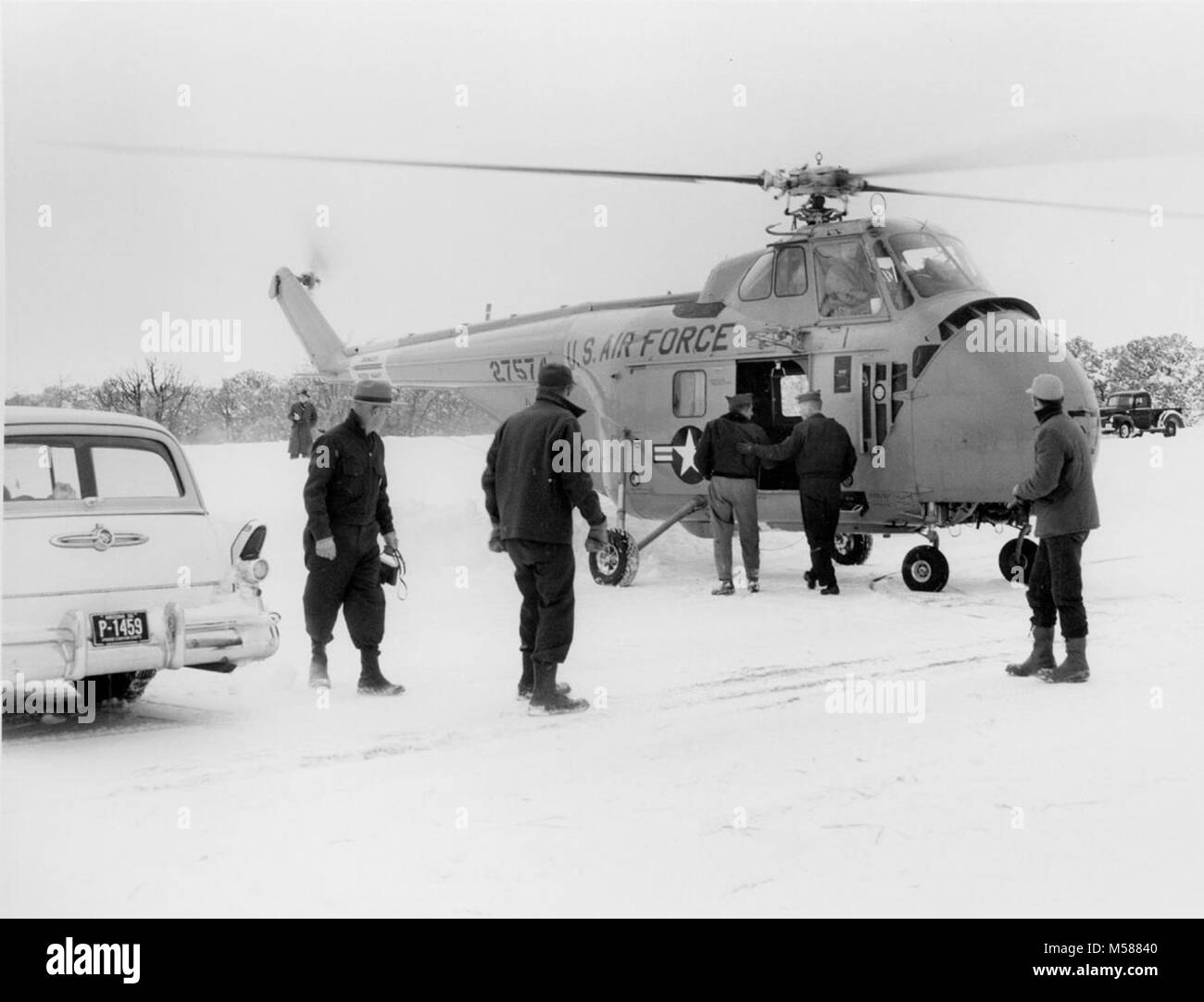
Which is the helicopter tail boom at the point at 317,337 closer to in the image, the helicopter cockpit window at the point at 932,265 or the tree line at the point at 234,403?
the tree line at the point at 234,403

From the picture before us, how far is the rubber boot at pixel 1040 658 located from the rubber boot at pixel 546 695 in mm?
2630

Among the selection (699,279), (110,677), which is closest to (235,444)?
(699,279)

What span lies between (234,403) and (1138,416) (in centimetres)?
1769

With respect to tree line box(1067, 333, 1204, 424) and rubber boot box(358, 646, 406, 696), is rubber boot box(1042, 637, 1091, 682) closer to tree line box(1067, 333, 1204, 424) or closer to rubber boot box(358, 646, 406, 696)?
rubber boot box(358, 646, 406, 696)

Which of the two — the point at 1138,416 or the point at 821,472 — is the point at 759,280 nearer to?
the point at 821,472

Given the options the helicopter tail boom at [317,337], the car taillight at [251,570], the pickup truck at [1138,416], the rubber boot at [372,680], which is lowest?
the rubber boot at [372,680]

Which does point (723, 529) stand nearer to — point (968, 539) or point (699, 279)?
point (699, 279)

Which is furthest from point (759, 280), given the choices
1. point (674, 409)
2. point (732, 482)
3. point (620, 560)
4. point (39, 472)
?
point (39, 472)

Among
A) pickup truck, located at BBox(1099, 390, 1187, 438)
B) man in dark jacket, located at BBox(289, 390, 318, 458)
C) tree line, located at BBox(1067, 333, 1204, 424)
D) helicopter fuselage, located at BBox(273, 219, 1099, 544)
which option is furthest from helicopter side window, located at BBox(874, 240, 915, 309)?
pickup truck, located at BBox(1099, 390, 1187, 438)

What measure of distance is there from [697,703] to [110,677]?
10.1ft

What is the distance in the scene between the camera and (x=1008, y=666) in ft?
24.2

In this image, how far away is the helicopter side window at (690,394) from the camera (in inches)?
466

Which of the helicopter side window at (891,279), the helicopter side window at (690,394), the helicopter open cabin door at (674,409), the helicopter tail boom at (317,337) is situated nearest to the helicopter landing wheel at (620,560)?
the helicopter open cabin door at (674,409)

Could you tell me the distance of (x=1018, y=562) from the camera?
10.9 metres
